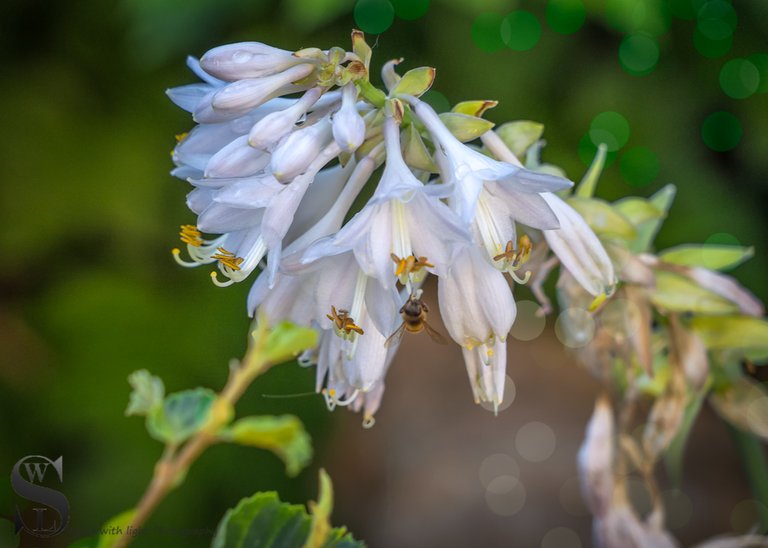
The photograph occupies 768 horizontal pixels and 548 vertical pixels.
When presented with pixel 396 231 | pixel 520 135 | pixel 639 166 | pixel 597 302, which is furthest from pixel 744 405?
pixel 639 166

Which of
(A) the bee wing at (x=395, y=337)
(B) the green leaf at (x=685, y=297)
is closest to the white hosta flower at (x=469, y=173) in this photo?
(A) the bee wing at (x=395, y=337)

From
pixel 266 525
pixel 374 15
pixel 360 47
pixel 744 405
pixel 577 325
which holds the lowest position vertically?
pixel 744 405

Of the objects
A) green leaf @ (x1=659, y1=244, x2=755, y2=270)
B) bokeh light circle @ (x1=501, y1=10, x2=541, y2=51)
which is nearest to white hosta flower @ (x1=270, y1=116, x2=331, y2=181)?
green leaf @ (x1=659, y1=244, x2=755, y2=270)

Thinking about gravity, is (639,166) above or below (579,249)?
below

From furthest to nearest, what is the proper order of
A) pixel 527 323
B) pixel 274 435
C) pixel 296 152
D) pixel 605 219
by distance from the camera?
pixel 527 323, pixel 605 219, pixel 296 152, pixel 274 435

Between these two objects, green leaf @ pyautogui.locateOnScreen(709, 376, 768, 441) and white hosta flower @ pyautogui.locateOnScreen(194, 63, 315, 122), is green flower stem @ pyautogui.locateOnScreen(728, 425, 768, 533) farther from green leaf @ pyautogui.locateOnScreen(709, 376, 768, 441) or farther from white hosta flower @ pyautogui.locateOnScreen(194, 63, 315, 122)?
white hosta flower @ pyautogui.locateOnScreen(194, 63, 315, 122)

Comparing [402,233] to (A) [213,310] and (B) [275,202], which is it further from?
(A) [213,310]

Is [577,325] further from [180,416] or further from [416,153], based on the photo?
[180,416]

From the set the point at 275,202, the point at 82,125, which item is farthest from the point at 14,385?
the point at 275,202
